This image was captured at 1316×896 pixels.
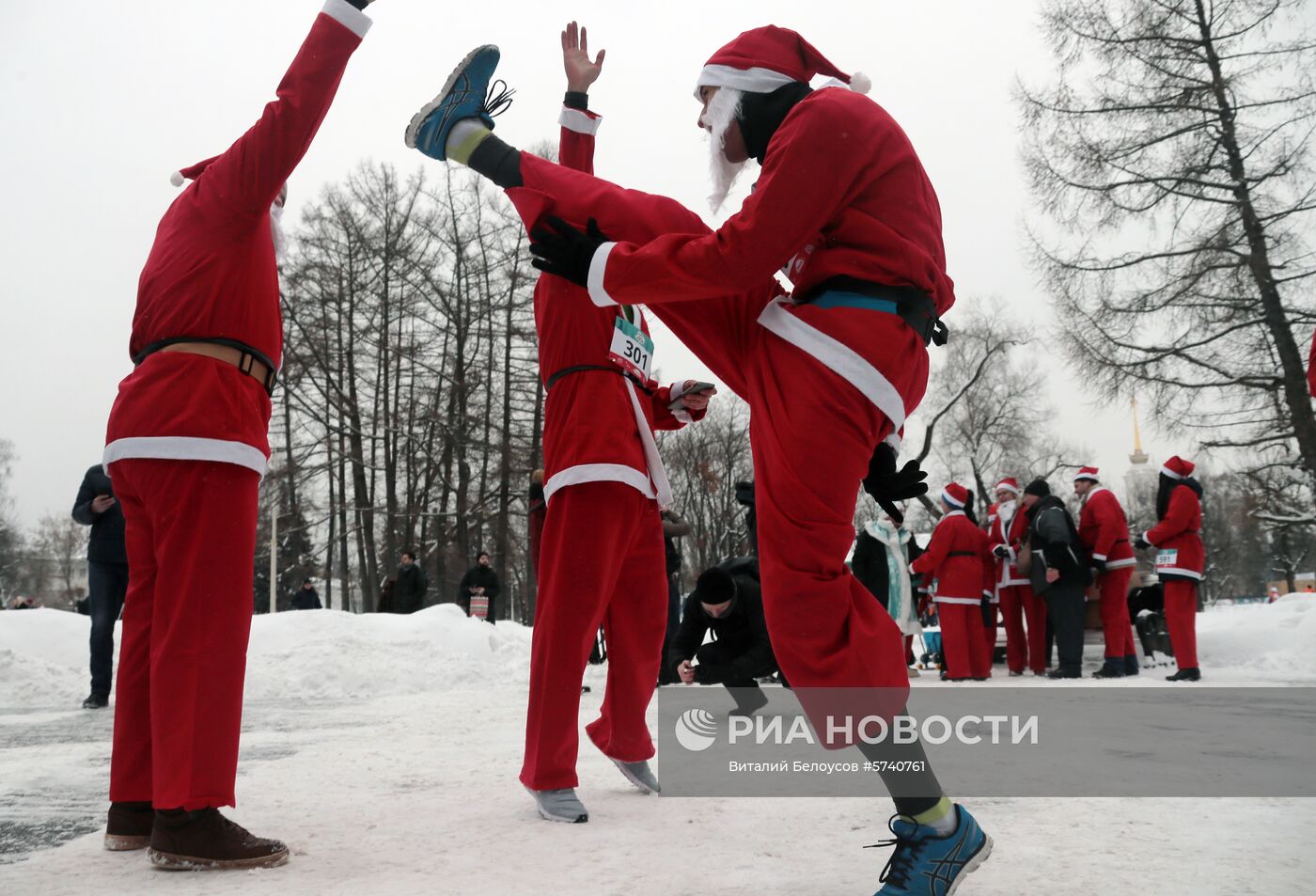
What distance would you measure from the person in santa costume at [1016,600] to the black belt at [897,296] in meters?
8.33

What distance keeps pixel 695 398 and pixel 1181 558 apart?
261 inches

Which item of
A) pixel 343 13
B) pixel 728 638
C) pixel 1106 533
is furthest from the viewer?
pixel 1106 533

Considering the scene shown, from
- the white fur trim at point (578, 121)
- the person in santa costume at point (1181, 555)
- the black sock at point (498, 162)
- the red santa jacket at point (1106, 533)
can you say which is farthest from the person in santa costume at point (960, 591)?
the black sock at point (498, 162)

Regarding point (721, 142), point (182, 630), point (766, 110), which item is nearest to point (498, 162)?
point (721, 142)

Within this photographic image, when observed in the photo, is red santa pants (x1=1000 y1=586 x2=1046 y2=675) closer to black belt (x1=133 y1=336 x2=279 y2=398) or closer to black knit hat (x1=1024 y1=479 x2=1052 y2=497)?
black knit hat (x1=1024 y1=479 x2=1052 y2=497)

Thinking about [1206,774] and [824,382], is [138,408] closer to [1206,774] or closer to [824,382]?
[824,382]

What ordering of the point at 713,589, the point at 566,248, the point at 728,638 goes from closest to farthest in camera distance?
the point at 566,248, the point at 713,589, the point at 728,638

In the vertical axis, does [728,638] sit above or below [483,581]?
below

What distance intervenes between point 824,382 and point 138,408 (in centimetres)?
189

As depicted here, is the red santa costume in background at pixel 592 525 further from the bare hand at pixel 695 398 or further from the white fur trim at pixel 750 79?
the white fur trim at pixel 750 79

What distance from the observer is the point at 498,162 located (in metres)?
2.39

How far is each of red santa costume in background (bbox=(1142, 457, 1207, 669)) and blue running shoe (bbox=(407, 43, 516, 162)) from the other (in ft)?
25.3

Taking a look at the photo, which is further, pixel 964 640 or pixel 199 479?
pixel 964 640

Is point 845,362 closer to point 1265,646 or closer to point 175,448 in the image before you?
point 175,448
